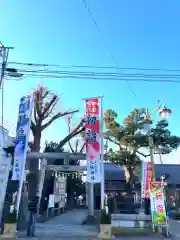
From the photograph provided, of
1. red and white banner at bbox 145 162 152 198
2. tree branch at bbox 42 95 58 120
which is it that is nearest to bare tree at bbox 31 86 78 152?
tree branch at bbox 42 95 58 120

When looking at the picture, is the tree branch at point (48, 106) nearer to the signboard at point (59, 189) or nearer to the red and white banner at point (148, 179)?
the signboard at point (59, 189)

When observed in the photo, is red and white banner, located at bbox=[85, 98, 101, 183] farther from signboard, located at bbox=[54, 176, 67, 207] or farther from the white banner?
signboard, located at bbox=[54, 176, 67, 207]

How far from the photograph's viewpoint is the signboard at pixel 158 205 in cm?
1170

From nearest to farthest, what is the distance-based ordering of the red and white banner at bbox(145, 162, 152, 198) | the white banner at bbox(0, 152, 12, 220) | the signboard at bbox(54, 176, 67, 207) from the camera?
the red and white banner at bbox(145, 162, 152, 198)
the white banner at bbox(0, 152, 12, 220)
the signboard at bbox(54, 176, 67, 207)

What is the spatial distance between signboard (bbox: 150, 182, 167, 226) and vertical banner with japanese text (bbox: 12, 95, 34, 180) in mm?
6075

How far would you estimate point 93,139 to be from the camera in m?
12.1

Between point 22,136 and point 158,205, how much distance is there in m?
6.98

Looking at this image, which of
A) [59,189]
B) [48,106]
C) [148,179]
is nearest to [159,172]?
[59,189]

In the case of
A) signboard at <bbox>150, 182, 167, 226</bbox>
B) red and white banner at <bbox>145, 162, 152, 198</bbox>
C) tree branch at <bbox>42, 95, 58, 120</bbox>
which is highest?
tree branch at <bbox>42, 95, 58, 120</bbox>

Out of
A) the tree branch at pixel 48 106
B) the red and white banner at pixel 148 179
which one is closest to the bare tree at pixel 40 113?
the tree branch at pixel 48 106

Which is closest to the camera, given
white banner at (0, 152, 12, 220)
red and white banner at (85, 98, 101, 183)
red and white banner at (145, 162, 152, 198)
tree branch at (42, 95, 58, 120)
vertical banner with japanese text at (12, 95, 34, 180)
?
vertical banner with japanese text at (12, 95, 34, 180)

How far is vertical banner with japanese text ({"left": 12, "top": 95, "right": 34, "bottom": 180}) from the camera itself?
445 inches

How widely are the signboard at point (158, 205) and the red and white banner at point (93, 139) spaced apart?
2775mm

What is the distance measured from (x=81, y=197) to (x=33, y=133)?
1996 cm
